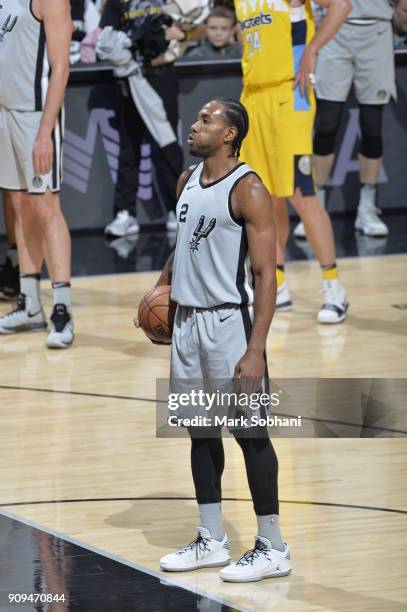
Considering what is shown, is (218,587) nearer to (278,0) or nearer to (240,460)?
(240,460)

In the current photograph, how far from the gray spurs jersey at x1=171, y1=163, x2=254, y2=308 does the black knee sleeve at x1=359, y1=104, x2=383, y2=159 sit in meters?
6.76

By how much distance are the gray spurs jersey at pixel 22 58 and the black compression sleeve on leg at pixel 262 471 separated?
12.3ft

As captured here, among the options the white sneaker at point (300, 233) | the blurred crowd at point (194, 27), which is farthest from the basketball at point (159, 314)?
the blurred crowd at point (194, 27)

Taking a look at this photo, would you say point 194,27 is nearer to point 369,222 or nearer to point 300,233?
point 300,233

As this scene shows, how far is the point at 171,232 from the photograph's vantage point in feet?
37.5

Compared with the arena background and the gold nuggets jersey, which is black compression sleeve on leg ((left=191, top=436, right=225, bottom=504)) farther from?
the arena background

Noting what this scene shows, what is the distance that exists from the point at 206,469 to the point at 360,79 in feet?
22.5

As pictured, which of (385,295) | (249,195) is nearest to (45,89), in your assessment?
(385,295)

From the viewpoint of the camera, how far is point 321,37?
26.5ft

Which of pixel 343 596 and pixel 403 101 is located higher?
pixel 343 596

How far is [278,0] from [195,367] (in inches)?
154

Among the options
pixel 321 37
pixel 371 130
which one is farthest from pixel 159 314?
pixel 371 130

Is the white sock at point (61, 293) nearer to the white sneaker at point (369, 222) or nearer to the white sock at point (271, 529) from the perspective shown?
the white sock at point (271, 529)

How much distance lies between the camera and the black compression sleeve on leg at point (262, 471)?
14.5ft
